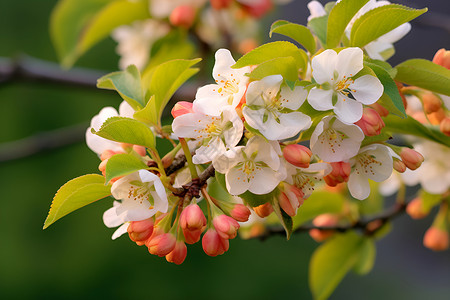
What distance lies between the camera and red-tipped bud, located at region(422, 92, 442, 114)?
2.73 feet

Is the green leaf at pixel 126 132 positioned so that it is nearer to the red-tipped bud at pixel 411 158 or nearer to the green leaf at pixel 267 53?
the green leaf at pixel 267 53

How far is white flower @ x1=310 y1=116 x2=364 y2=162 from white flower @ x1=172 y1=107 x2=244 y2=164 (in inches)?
4.8

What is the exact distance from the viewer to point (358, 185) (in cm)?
81

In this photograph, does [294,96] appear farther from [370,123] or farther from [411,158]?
[411,158]

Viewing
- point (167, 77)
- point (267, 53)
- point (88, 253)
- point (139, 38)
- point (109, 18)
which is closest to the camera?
point (267, 53)

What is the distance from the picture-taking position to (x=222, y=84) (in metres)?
0.70

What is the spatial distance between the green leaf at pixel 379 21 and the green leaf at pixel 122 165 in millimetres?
382

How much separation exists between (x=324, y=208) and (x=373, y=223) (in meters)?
0.18

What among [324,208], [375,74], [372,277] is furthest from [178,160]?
[372,277]

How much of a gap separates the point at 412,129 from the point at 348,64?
248mm

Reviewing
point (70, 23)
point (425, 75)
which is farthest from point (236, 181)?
point (70, 23)

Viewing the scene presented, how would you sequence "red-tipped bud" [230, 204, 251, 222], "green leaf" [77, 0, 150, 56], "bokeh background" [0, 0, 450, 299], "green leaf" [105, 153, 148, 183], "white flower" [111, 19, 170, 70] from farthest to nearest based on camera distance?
"bokeh background" [0, 0, 450, 299] → "white flower" [111, 19, 170, 70] → "green leaf" [77, 0, 150, 56] → "red-tipped bud" [230, 204, 251, 222] → "green leaf" [105, 153, 148, 183]

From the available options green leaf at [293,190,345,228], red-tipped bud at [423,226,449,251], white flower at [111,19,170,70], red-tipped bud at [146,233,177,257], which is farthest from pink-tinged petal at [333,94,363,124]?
white flower at [111,19,170,70]

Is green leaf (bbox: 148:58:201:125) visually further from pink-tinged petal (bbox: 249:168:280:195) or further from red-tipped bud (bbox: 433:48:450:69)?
red-tipped bud (bbox: 433:48:450:69)
